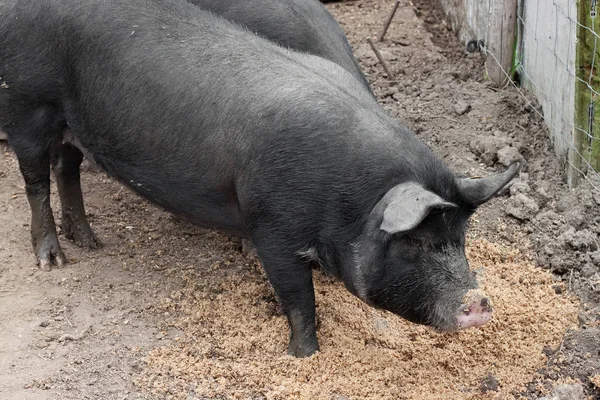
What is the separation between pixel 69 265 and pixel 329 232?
210 centimetres

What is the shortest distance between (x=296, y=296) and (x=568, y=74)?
261 cm

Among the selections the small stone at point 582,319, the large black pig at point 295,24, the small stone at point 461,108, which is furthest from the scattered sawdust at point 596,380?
the small stone at point 461,108

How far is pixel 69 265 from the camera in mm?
6320

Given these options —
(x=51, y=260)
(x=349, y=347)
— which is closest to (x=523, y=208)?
(x=349, y=347)

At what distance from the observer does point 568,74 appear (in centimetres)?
657

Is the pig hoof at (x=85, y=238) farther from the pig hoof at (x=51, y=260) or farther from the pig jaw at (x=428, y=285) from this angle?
the pig jaw at (x=428, y=285)

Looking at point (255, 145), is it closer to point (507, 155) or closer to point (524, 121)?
point (507, 155)

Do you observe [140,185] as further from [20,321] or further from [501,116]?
[501,116]

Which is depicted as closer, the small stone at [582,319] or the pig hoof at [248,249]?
the small stone at [582,319]

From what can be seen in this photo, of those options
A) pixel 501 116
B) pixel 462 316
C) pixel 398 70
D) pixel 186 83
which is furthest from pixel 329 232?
pixel 398 70

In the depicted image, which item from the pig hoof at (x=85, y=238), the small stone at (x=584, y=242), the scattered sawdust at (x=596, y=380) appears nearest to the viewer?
the scattered sawdust at (x=596, y=380)

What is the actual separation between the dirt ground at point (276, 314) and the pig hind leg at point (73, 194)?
0.35 feet

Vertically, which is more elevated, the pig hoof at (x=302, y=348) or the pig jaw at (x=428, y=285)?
the pig jaw at (x=428, y=285)

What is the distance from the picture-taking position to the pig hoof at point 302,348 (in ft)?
17.9
